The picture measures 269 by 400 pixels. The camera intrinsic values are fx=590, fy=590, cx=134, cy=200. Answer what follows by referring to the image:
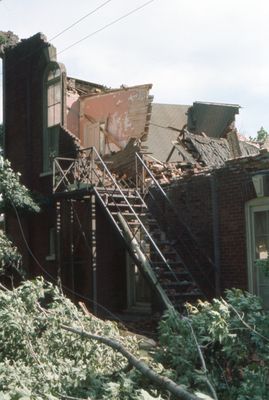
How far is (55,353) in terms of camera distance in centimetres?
619

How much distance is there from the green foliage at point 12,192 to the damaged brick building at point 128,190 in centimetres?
65

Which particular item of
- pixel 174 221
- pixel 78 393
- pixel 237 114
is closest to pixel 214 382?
pixel 78 393

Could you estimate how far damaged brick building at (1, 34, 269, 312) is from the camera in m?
10.5

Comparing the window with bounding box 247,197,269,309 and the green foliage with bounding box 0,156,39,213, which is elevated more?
the green foliage with bounding box 0,156,39,213

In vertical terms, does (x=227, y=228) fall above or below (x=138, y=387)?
above

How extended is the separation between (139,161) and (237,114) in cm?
442

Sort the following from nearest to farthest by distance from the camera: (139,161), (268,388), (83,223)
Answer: (268,388), (139,161), (83,223)

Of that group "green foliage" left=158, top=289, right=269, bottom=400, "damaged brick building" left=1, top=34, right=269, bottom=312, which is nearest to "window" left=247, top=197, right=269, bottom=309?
"damaged brick building" left=1, top=34, right=269, bottom=312

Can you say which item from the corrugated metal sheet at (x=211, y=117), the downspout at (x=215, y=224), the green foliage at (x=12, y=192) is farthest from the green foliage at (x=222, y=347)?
the corrugated metal sheet at (x=211, y=117)

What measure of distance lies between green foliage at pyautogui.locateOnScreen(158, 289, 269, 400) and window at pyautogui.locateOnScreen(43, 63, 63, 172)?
36.1 feet

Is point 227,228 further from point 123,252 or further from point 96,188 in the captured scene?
point 123,252

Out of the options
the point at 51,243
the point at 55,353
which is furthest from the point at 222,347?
the point at 51,243

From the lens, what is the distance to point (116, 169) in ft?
46.1

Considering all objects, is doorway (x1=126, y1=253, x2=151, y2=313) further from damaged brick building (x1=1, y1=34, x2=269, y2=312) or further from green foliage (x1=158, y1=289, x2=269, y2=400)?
green foliage (x1=158, y1=289, x2=269, y2=400)
